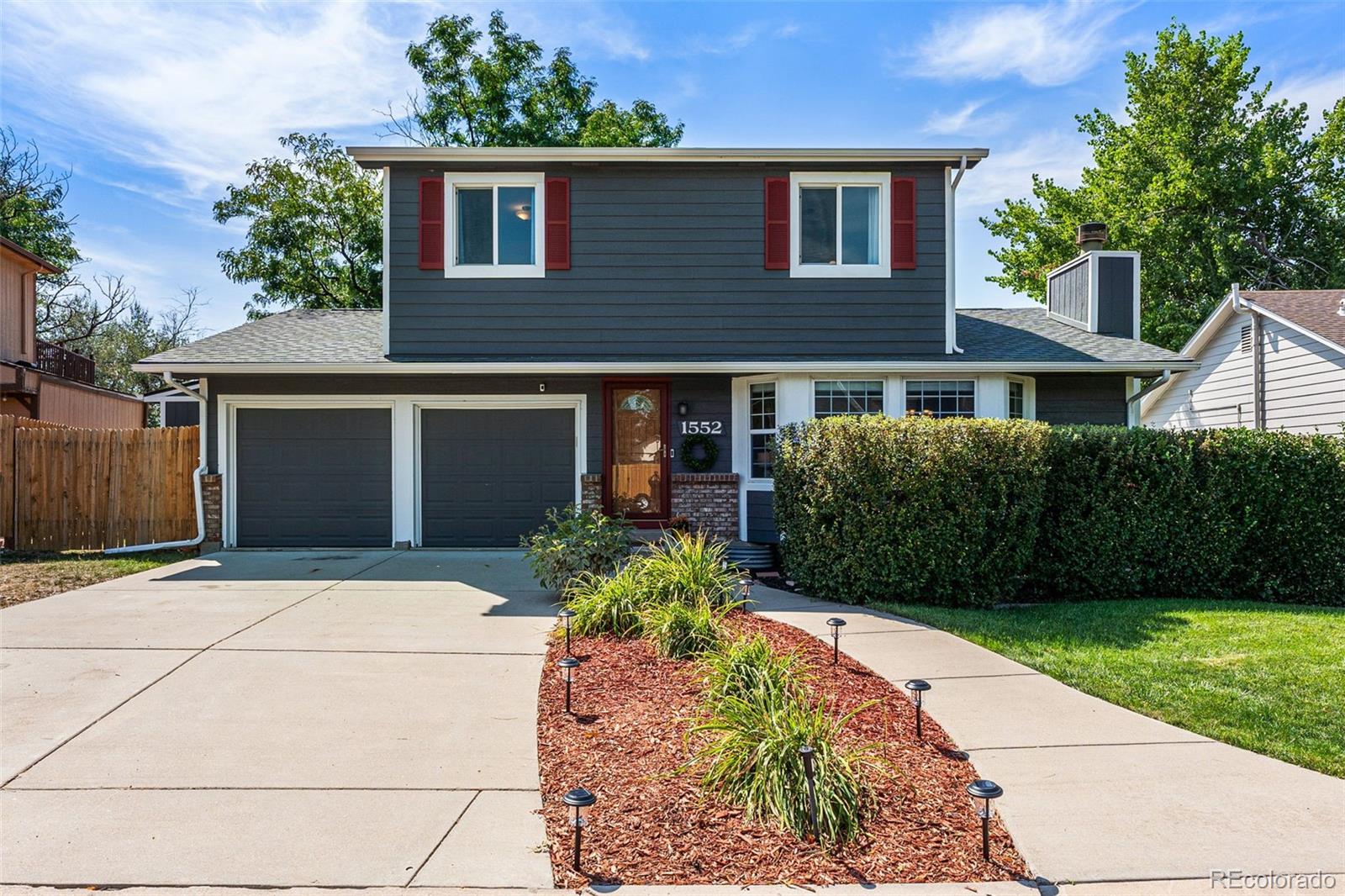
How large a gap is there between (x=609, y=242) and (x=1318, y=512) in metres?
8.69

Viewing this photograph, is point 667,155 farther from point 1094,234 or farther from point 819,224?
point 1094,234

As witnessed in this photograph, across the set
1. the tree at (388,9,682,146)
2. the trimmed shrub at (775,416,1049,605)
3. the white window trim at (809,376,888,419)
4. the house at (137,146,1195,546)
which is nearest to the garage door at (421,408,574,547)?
the house at (137,146,1195,546)

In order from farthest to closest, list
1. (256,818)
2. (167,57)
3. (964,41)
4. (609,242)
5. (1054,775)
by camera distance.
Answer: (609,242) → (964,41) → (167,57) → (1054,775) → (256,818)

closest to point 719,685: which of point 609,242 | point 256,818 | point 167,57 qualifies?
point 256,818

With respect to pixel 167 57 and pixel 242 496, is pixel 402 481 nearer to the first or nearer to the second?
pixel 242 496

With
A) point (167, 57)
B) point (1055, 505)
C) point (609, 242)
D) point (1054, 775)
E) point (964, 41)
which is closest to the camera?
point (1054, 775)

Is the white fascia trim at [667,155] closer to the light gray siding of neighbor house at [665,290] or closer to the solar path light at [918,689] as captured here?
the light gray siding of neighbor house at [665,290]

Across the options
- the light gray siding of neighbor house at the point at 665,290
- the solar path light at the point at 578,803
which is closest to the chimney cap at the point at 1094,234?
the light gray siding of neighbor house at the point at 665,290

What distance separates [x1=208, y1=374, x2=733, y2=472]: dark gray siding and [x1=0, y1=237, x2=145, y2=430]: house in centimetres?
880

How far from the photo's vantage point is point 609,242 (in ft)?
34.9

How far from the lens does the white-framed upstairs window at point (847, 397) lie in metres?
10.4

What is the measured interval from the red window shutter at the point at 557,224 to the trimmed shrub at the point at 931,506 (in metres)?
4.96

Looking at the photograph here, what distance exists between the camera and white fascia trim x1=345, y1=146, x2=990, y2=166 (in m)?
10.3

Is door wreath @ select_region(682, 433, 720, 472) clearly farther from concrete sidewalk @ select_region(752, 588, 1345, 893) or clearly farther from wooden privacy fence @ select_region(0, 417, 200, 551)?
wooden privacy fence @ select_region(0, 417, 200, 551)
